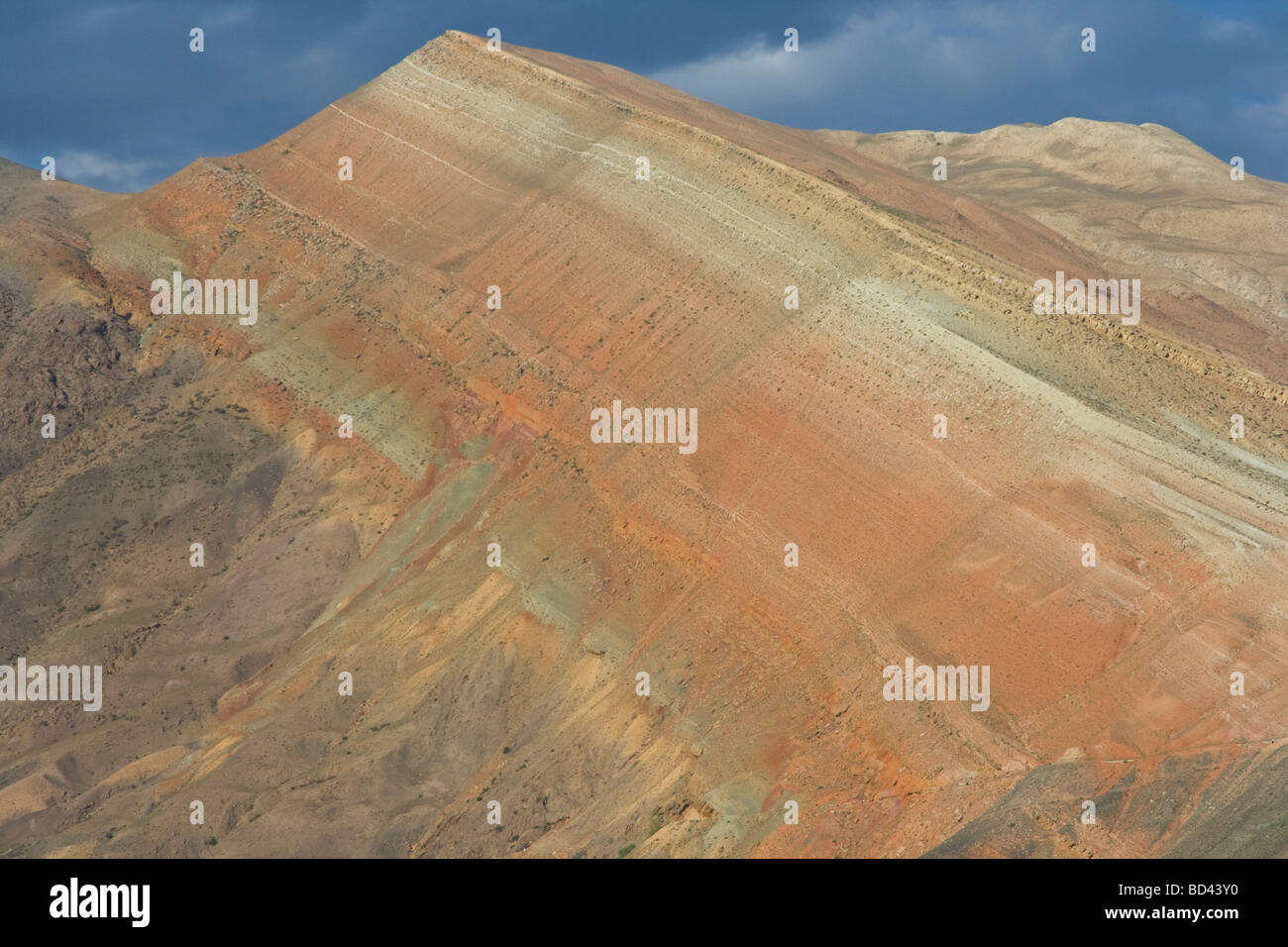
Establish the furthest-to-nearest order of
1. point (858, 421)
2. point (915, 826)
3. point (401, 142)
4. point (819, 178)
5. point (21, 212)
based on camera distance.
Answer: point (21, 212)
point (401, 142)
point (819, 178)
point (858, 421)
point (915, 826)

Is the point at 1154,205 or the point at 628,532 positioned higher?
the point at 1154,205

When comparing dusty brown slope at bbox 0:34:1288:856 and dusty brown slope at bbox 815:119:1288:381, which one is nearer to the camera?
dusty brown slope at bbox 0:34:1288:856

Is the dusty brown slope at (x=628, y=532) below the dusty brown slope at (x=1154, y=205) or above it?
below

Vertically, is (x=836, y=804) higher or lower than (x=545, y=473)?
lower

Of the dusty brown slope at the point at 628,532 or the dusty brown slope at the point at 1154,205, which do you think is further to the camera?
the dusty brown slope at the point at 1154,205

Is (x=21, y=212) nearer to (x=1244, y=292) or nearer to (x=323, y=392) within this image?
(x=323, y=392)

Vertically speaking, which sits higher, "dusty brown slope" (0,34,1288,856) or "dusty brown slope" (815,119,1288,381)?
"dusty brown slope" (815,119,1288,381)

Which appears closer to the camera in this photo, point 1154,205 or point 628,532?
point 628,532

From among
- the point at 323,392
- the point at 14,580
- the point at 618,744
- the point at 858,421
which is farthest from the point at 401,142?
the point at 618,744
